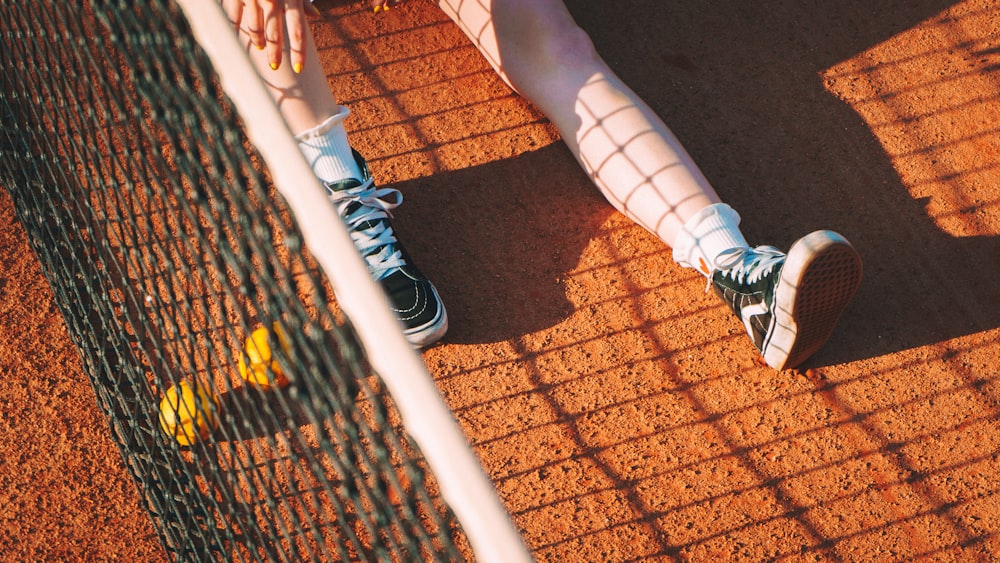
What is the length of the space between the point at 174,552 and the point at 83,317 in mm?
631

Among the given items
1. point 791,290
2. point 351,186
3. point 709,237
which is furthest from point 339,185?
point 791,290

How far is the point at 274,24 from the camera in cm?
222

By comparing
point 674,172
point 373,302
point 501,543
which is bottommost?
point 674,172

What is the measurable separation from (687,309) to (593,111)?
59 cm

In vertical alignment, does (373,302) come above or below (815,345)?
above

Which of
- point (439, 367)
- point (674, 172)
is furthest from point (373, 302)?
point (674, 172)

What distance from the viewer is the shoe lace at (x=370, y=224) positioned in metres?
2.48

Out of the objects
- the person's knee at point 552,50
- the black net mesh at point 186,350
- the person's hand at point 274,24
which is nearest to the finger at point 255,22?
the person's hand at point 274,24

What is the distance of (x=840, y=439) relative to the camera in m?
2.31

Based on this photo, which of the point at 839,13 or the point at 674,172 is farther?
the point at 839,13

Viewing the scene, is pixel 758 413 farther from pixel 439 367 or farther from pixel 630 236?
pixel 439 367

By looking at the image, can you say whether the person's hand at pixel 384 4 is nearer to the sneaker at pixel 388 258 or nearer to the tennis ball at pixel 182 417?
the sneaker at pixel 388 258

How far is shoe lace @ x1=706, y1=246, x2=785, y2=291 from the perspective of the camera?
2.25 meters

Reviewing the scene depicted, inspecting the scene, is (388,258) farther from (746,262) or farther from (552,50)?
(746,262)
